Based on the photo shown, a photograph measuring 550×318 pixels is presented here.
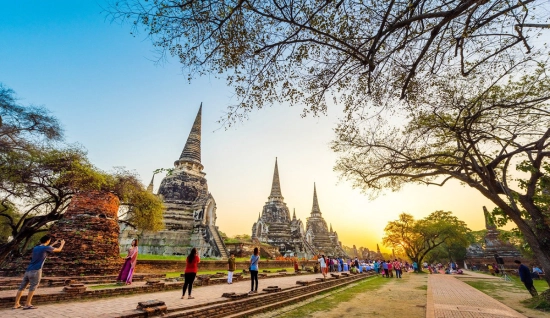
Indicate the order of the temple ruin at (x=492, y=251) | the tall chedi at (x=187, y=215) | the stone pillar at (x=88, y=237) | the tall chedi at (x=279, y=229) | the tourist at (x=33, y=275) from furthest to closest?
the tall chedi at (x=279, y=229)
the temple ruin at (x=492, y=251)
the tall chedi at (x=187, y=215)
the stone pillar at (x=88, y=237)
the tourist at (x=33, y=275)

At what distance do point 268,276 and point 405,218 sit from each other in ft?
81.9

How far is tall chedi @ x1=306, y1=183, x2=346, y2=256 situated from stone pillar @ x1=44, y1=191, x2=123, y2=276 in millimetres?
33755

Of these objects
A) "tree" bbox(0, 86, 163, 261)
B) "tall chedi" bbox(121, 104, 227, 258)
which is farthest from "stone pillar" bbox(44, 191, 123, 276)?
"tall chedi" bbox(121, 104, 227, 258)

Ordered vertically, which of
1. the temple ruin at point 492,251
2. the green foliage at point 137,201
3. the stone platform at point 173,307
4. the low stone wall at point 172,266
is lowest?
the stone platform at point 173,307

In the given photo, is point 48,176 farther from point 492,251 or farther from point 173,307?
point 492,251

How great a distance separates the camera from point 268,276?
1401 cm

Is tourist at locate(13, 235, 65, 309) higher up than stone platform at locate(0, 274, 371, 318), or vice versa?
tourist at locate(13, 235, 65, 309)

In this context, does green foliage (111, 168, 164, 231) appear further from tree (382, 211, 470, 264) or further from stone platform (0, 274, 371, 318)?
tree (382, 211, 470, 264)

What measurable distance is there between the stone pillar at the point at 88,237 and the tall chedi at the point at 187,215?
31.6 feet

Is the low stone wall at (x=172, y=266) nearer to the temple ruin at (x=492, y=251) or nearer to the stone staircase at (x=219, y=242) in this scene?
the stone staircase at (x=219, y=242)

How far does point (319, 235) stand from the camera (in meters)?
43.8

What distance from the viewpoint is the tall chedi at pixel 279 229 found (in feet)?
111

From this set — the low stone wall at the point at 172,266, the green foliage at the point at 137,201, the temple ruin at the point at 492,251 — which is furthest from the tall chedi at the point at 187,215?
the temple ruin at the point at 492,251

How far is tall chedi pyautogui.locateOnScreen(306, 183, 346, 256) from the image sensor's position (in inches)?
1652
